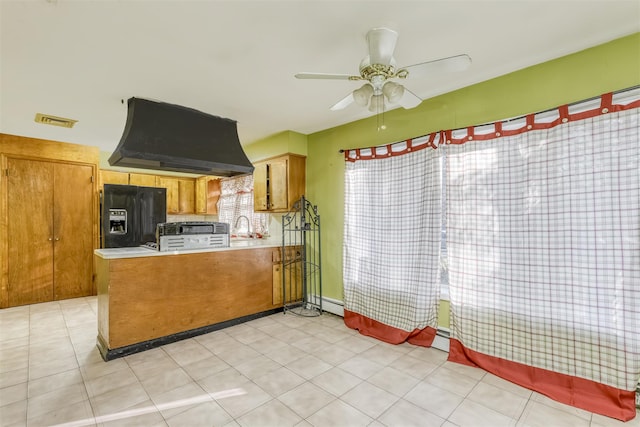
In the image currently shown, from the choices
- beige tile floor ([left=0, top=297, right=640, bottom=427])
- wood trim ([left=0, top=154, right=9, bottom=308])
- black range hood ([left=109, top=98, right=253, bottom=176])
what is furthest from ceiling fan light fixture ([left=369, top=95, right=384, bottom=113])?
wood trim ([left=0, top=154, right=9, bottom=308])

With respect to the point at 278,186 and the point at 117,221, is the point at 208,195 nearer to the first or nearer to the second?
the point at 117,221

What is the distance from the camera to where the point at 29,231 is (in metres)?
4.41

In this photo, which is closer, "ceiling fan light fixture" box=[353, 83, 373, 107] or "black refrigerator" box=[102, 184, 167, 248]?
"ceiling fan light fixture" box=[353, 83, 373, 107]

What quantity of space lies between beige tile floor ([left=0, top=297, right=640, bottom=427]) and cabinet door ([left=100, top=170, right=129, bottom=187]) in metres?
2.76

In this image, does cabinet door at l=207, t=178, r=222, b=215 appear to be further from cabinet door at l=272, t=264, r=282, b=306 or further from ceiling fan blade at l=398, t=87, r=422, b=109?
ceiling fan blade at l=398, t=87, r=422, b=109

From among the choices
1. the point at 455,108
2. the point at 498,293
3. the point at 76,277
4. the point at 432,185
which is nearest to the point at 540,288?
the point at 498,293

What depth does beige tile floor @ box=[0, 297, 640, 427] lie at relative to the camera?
1.92 meters

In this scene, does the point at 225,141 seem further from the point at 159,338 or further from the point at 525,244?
the point at 525,244

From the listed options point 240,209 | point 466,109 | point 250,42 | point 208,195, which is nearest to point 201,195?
point 208,195

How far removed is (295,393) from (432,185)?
2.16 metres

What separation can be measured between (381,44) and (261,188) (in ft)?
9.90

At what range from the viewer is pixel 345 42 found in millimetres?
2109

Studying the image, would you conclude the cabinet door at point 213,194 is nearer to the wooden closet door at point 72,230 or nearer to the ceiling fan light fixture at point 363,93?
the wooden closet door at point 72,230

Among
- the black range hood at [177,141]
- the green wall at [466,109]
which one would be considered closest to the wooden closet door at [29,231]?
the black range hood at [177,141]
